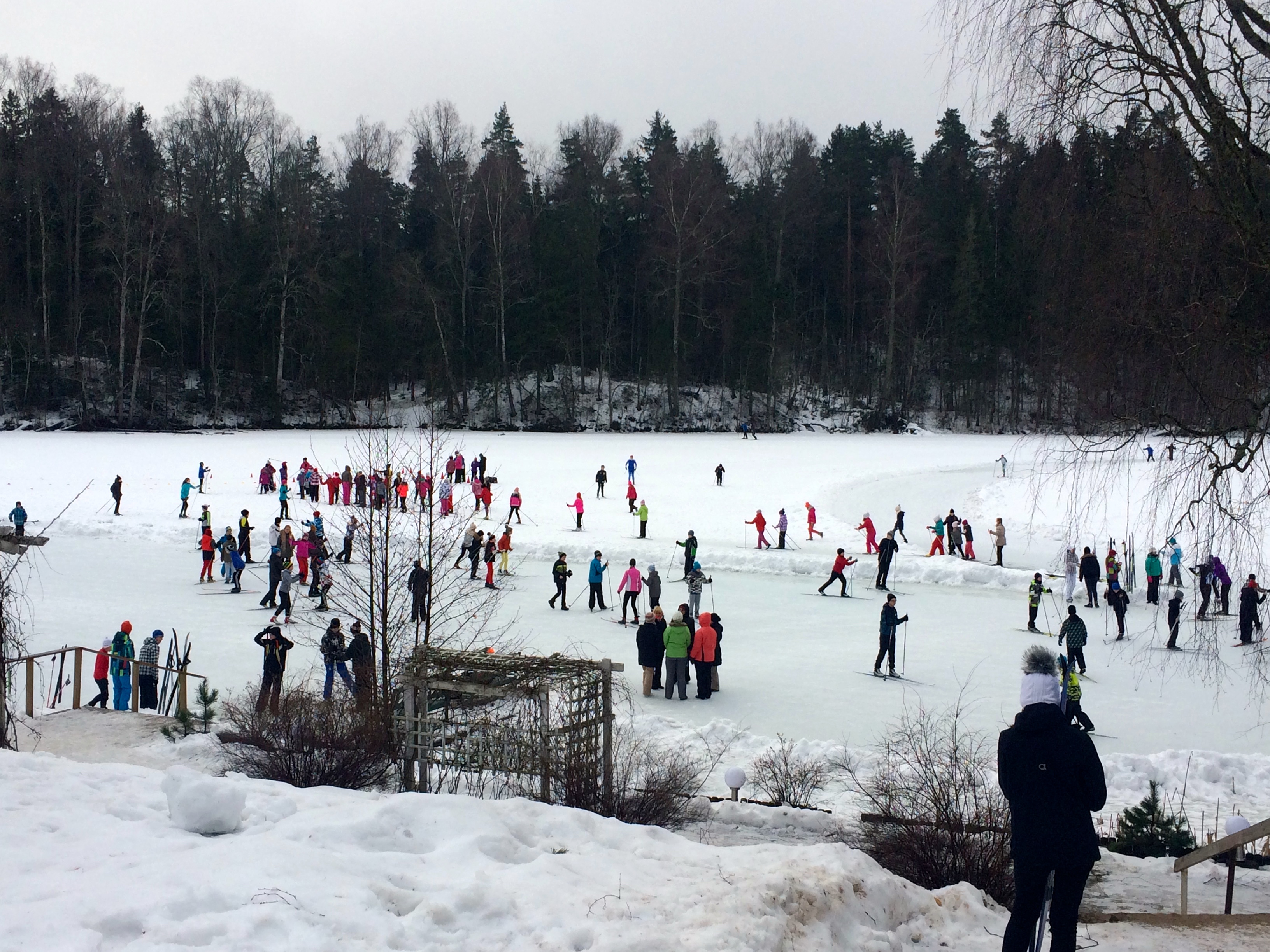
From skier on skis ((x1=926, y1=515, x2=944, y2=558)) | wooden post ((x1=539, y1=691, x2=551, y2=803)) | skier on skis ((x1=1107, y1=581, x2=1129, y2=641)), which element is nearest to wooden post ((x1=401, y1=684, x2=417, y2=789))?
wooden post ((x1=539, y1=691, x2=551, y2=803))

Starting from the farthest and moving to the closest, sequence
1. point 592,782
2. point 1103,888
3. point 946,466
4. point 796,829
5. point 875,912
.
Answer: point 946,466
point 796,829
point 592,782
point 1103,888
point 875,912

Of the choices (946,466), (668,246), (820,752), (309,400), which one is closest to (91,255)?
(309,400)

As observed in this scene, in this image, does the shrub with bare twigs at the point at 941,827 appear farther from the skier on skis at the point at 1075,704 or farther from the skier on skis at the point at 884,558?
the skier on skis at the point at 884,558

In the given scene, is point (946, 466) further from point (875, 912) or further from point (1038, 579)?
point (875, 912)

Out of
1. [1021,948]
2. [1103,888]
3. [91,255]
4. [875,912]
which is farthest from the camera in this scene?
[91,255]

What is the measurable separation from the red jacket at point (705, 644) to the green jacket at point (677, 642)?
12 centimetres

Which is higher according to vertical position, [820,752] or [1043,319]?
[1043,319]

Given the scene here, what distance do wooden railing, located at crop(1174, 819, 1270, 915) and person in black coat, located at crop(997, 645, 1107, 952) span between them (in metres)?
1.48

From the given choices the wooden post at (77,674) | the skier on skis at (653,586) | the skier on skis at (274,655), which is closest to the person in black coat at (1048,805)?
the skier on skis at (274,655)

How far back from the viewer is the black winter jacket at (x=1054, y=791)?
404cm

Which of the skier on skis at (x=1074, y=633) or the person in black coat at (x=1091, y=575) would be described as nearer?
the skier on skis at (x=1074, y=633)

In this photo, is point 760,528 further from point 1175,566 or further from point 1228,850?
point 1228,850

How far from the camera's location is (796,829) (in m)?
8.39

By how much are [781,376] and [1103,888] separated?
196 feet
